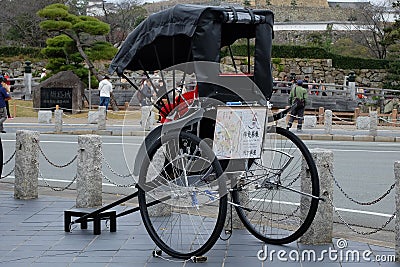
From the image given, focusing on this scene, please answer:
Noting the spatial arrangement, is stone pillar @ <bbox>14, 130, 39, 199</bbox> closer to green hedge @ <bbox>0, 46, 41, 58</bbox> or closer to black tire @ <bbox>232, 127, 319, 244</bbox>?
Answer: black tire @ <bbox>232, 127, 319, 244</bbox>

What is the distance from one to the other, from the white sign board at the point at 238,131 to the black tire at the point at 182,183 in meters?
0.32

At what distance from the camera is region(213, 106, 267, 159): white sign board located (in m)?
6.86

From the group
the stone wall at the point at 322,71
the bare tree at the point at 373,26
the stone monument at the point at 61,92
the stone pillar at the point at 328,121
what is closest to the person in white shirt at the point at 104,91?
the stone monument at the point at 61,92

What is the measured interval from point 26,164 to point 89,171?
1.51 m

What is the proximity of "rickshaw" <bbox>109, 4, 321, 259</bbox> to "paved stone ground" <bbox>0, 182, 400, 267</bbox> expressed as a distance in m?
0.19

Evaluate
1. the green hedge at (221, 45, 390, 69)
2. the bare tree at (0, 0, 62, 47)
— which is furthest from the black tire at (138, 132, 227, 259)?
the bare tree at (0, 0, 62, 47)

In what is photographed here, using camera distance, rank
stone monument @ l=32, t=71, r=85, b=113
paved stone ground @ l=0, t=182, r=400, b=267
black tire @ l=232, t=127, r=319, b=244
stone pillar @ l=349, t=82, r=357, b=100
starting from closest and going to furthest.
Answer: paved stone ground @ l=0, t=182, r=400, b=267 → black tire @ l=232, t=127, r=319, b=244 → stone monument @ l=32, t=71, r=85, b=113 → stone pillar @ l=349, t=82, r=357, b=100

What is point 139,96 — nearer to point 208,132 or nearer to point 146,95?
point 146,95

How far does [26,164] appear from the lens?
407 inches

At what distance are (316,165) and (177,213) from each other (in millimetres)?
2104

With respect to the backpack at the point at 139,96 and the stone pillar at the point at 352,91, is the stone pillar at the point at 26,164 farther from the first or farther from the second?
the stone pillar at the point at 352,91

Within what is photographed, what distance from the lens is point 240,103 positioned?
7090 mm

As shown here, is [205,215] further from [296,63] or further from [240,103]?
[296,63]

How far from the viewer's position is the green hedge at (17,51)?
49.7m
